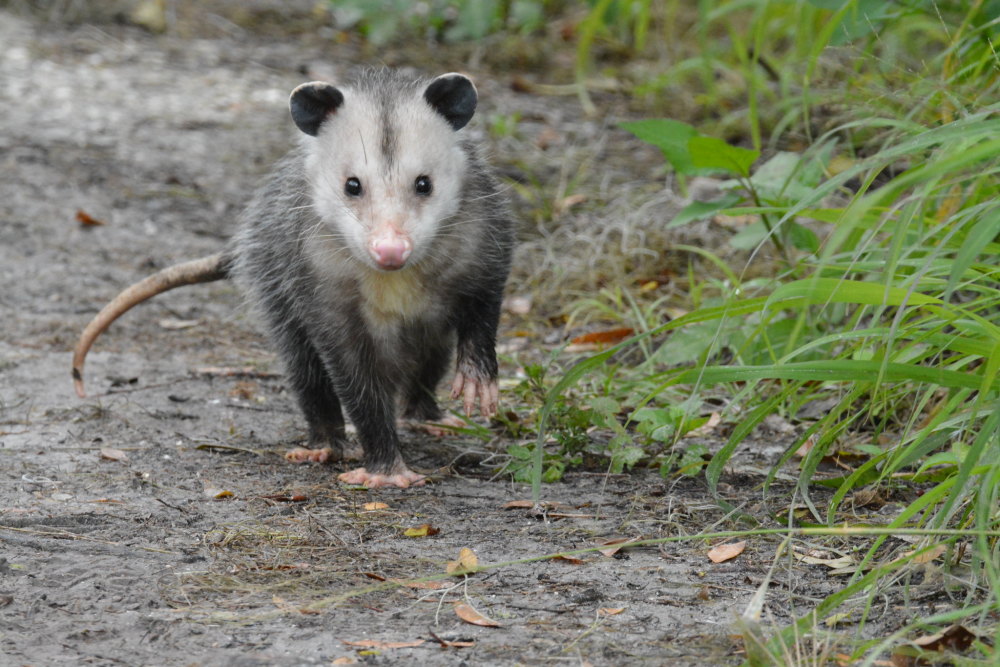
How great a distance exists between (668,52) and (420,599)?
4.73 m

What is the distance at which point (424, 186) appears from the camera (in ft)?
9.00

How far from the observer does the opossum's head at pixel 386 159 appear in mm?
2613

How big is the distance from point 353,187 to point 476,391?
59cm

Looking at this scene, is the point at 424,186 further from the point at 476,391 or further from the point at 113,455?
the point at 113,455

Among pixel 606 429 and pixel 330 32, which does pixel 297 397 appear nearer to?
pixel 606 429

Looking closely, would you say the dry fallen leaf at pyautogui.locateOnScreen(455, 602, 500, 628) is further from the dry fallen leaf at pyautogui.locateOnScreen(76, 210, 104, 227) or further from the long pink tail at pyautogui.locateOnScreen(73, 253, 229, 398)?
the dry fallen leaf at pyautogui.locateOnScreen(76, 210, 104, 227)

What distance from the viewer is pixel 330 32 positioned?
6.85 metres

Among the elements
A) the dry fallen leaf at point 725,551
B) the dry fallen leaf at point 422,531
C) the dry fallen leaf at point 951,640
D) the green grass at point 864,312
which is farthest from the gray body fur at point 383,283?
the dry fallen leaf at point 951,640

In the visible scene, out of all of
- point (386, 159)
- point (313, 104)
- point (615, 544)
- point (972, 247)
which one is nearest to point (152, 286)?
point (313, 104)

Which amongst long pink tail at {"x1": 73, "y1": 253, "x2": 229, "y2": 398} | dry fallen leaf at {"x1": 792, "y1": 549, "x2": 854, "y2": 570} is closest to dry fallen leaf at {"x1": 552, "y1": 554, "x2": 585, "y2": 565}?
dry fallen leaf at {"x1": 792, "y1": 549, "x2": 854, "y2": 570}

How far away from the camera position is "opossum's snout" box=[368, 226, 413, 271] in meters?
2.50

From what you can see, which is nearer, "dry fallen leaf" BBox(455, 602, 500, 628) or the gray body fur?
"dry fallen leaf" BBox(455, 602, 500, 628)

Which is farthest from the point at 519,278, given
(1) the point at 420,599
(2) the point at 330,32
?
(2) the point at 330,32

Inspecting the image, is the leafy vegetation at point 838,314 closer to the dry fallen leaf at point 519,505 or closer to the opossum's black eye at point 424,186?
the dry fallen leaf at point 519,505
